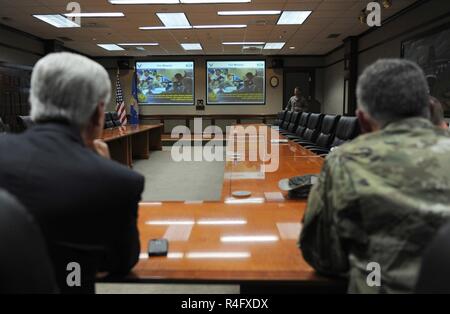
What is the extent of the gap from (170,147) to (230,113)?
3.34 m

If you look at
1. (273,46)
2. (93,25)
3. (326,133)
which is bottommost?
(326,133)

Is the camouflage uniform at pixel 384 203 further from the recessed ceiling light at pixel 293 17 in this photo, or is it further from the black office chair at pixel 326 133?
the recessed ceiling light at pixel 293 17

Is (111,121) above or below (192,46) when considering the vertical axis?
below

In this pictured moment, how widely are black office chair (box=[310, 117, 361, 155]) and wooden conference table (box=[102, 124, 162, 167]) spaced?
120 inches

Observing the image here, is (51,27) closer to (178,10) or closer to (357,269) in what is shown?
(178,10)

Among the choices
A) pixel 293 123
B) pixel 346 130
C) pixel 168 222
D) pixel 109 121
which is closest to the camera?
pixel 168 222

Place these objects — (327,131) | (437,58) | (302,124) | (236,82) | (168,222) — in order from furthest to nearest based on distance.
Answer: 1. (236,82)
2. (302,124)
3. (437,58)
4. (327,131)
5. (168,222)

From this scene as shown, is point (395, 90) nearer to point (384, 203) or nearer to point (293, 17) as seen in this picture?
point (384, 203)

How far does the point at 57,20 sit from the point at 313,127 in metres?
5.59

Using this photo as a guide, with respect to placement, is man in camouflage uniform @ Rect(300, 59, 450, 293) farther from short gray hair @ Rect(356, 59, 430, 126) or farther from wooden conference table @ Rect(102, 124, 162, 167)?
wooden conference table @ Rect(102, 124, 162, 167)

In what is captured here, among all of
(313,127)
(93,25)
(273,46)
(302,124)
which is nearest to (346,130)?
(313,127)

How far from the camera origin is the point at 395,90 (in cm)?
103

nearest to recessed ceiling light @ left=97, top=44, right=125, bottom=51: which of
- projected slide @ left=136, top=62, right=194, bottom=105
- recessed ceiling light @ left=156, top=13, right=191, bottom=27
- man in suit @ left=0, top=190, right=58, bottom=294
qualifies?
projected slide @ left=136, top=62, right=194, bottom=105
